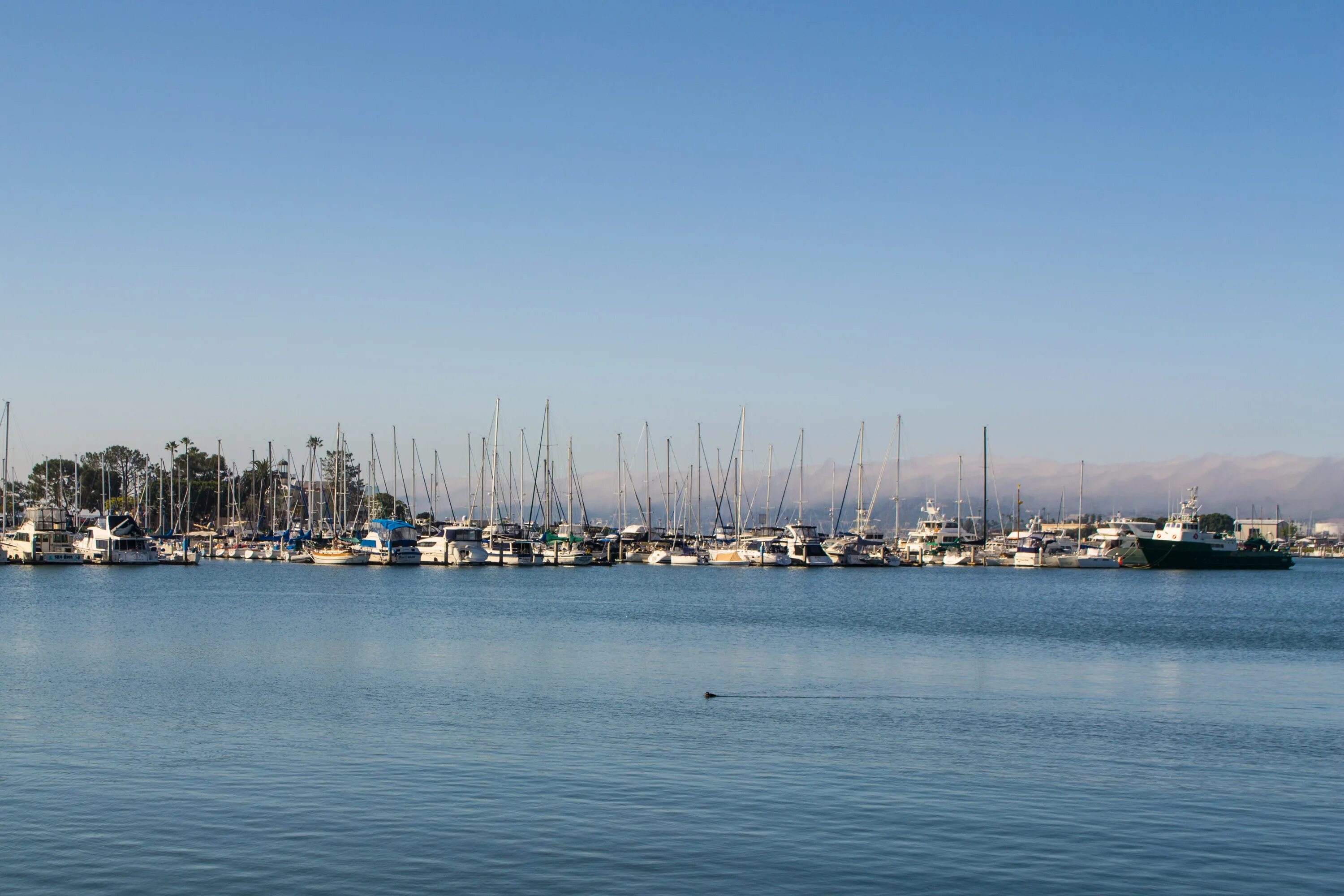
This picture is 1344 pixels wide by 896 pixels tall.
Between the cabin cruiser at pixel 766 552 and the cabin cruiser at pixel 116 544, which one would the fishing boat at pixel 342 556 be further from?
the cabin cruiser at pixel 766 552

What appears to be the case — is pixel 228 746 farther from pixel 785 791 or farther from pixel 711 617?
pixel 711 617

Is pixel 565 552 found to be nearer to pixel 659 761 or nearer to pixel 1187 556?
pixel 1187 556

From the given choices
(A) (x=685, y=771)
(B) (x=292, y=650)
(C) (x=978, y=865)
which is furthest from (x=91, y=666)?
(C) (x=978, y=865)

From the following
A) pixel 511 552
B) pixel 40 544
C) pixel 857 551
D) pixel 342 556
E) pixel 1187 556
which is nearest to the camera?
pixel 40 544

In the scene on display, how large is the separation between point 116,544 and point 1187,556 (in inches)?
5304

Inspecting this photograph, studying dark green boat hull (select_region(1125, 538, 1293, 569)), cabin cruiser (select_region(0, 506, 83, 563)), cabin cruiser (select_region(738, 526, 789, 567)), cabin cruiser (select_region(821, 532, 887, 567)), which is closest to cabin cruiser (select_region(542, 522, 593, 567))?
cabin cruiser (select_region(738, 526, 789, 567))

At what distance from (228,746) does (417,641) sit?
96.2ft

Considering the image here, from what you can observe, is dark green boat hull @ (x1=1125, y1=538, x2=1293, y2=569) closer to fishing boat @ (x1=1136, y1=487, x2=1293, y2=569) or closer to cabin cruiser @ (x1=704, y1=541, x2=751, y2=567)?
fishing boat @ (x1=1136, y1=487, x2=1293, y2=569)

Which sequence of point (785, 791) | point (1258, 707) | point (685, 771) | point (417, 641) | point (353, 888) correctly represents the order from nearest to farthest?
point (353, 888), point (785, 791), point (685, 771), point (1258, 707), point (417, 641)

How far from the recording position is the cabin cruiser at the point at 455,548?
5684 inches

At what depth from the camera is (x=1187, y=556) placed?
570 feet

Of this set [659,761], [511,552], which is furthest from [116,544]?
[659,761]

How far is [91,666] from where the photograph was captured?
4756 centimetres

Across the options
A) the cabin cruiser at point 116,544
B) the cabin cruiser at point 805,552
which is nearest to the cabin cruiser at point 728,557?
the cabin cruiser at point 805,552
